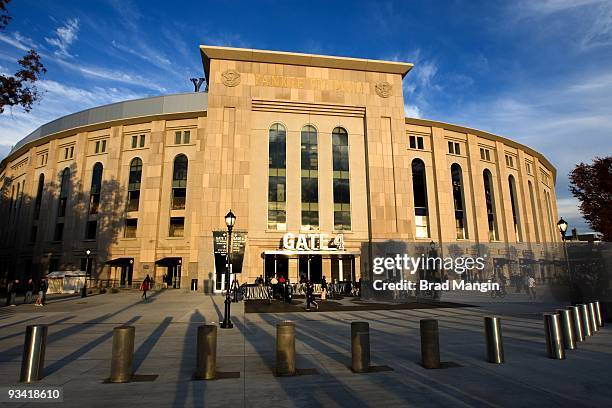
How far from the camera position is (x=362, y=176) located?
36.5m

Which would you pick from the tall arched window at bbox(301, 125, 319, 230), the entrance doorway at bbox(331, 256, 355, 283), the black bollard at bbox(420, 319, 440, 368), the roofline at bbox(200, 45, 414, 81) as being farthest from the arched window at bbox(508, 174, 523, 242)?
the black bollard at bbox(420, 319, 440, 368)

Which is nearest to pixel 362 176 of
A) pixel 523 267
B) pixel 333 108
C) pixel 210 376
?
pixel 333 108

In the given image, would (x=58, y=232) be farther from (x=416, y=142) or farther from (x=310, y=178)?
(x=416, y=142)

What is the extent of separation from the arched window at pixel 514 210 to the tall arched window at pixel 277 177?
3598 centimetres

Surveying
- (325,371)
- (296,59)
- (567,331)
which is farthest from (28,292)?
(296,59)

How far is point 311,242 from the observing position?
32625 millimetres

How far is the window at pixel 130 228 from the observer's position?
138 ft

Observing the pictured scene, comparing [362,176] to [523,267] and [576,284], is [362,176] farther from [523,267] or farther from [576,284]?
[576,284]

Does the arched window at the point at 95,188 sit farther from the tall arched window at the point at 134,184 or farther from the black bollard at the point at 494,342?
the black bollard at the point at 494,342

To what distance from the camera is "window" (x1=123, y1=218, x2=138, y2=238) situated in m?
42.1

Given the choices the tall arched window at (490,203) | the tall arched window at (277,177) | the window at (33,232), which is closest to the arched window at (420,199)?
the tall arched window at (490,203)

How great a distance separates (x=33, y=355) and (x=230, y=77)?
32.9 meters

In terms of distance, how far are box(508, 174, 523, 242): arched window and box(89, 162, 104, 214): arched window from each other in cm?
5831

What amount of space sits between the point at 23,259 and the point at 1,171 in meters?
28.1
